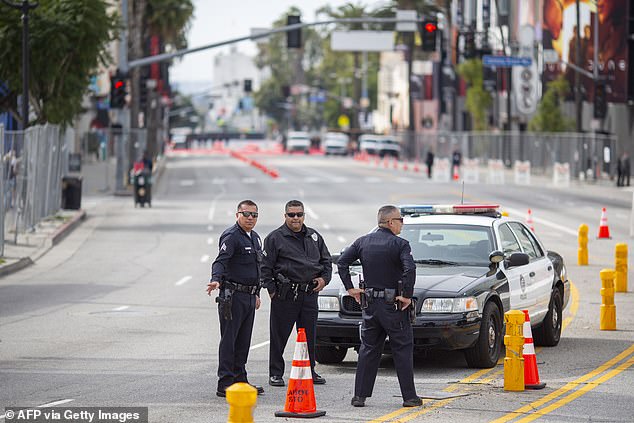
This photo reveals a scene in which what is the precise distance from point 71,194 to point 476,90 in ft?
191

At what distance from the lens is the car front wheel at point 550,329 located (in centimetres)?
1603

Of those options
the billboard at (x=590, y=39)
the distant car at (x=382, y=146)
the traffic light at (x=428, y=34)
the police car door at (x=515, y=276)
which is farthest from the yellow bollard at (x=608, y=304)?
the distant car at (x=382, y=146)

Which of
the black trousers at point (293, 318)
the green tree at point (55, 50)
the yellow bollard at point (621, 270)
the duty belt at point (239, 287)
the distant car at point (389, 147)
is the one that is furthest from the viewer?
the distant car at point (389, 147)

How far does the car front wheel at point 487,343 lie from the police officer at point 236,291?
2766 mm

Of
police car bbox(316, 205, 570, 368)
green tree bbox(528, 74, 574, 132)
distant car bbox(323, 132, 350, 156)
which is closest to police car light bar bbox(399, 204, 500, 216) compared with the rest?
police car bbox(316, 205, 570, 368)

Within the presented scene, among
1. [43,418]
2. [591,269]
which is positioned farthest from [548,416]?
[591,269]

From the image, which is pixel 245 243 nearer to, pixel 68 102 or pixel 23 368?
pixel 23 368

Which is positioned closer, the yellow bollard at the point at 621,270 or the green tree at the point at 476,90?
the yellow bollard at the point at 621,270

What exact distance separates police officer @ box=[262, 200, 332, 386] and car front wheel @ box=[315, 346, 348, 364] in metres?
1.73

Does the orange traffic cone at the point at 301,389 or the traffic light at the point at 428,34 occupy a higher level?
the traffic light at the point at 428,34

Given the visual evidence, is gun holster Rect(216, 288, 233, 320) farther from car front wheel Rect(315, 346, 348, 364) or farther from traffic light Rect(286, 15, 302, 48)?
traffic light Rect(286, 15, 302, 48)

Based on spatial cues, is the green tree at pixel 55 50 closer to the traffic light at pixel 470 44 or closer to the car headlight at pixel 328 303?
the car headlight at pixel 328 303

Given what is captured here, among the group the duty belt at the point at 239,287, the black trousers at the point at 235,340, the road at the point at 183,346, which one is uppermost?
the duty belt at the point at 239,287

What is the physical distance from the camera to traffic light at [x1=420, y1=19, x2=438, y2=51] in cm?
4592
